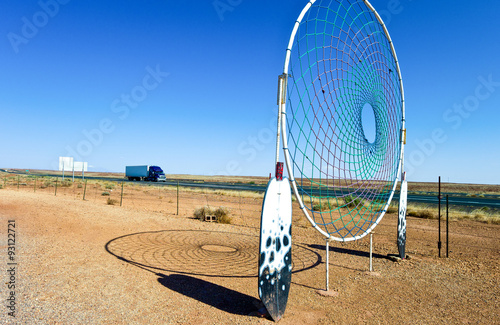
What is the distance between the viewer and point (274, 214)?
15.8ft

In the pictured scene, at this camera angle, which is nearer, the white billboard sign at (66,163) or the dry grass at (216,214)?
the dry grass at (216,214)

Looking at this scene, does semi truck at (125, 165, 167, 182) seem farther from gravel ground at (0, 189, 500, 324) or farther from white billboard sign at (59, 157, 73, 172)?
gravel ground at (0, 189, 500, 324)

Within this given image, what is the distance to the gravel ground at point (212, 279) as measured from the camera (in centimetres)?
495

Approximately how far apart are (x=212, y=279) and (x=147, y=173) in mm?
63839

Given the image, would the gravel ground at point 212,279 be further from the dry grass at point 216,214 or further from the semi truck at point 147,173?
the semi truck at point 147,173

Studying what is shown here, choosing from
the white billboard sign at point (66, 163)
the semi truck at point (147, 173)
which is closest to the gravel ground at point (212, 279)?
the white billboard sign at point (66, 163)

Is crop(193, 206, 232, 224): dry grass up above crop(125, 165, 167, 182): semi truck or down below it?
below

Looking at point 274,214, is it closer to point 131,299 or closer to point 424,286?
point 131,299

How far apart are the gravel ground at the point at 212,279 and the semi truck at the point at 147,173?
54.8 meters

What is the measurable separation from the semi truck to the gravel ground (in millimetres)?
54849

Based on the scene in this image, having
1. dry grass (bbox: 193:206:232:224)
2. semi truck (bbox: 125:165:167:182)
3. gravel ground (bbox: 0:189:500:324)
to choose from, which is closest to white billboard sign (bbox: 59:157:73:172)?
semi truck (bbox: 125:165:167:182)

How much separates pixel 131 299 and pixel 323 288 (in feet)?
11.4

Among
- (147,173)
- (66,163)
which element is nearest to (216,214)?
(66,163)

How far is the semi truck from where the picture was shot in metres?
65.4
